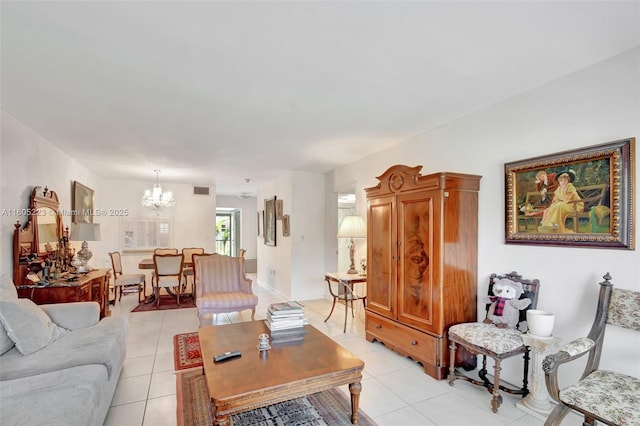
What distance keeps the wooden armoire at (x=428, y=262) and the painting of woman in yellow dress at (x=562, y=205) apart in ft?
2.10

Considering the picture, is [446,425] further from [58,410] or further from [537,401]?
[58,410]

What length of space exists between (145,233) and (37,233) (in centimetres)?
376

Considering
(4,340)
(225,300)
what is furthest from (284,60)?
(225,300)

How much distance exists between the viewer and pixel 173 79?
244 centimetres

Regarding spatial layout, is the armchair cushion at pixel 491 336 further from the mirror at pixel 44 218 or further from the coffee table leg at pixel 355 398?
the mirror at pixel 44 218

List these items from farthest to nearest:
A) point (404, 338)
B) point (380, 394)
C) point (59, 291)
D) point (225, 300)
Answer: point (225, 300) < point (59, 291) < point (404, 338) < point (380, 394)

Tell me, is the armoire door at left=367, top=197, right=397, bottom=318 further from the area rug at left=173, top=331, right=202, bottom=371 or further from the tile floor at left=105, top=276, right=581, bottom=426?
the area rug at left=173, top=331, right=202, bottom=371

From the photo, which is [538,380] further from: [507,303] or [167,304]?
[167,304]

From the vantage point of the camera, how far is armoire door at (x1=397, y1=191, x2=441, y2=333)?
2898mm

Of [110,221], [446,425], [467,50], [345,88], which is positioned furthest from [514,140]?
[110,221]

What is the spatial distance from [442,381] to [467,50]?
2.60 m

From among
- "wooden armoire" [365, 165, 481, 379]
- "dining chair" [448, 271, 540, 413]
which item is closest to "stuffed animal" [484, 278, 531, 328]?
"dining chair" [448, 271, 540, 413]

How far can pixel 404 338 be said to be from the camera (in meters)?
3.23

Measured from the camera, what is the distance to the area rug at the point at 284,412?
220 cm
